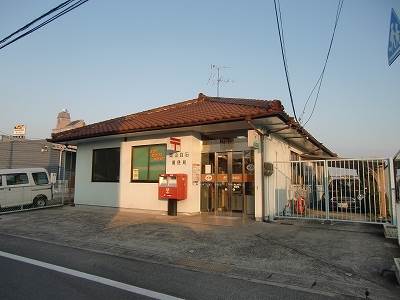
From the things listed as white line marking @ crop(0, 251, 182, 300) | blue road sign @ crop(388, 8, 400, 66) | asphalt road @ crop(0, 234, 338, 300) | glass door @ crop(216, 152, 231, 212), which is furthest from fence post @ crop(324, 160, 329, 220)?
white line marking @ crop(0, 251, 182, 300)

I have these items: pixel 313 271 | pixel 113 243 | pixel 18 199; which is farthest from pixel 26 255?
pixel 18 199

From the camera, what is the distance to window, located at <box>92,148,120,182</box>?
1562 cm

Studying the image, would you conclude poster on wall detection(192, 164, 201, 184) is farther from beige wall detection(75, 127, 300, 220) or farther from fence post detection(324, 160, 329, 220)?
fence post detection(324, 160, 329, 220)

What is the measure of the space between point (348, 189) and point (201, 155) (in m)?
5.56

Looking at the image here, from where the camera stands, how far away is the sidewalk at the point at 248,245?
19.8 ft

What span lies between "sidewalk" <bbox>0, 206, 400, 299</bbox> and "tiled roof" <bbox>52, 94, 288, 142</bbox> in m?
3.37

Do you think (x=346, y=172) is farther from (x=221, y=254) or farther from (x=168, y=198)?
(x=168, y=198)

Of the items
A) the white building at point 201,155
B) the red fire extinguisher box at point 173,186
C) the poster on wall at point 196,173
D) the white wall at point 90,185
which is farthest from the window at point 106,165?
the poster on wall at point 196,173

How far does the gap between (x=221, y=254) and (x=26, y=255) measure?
419 cm

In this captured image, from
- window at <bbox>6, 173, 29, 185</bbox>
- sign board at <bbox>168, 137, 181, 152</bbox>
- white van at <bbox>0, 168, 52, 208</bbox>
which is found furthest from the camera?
window at <bbox>6, 173, 29, 185</bbox>

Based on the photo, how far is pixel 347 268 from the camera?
21.2 feet

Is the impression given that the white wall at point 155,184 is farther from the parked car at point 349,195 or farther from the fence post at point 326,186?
the fence post at point 326,186

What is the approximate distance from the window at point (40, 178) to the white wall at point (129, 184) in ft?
7.27

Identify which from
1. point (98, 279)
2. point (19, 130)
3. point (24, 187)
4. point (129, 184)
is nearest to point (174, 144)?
point (129, 184)
